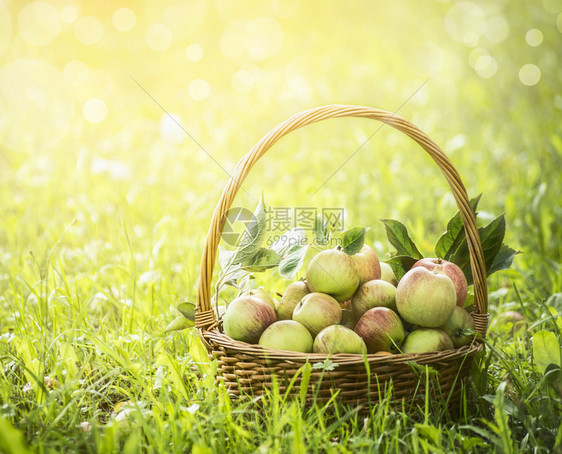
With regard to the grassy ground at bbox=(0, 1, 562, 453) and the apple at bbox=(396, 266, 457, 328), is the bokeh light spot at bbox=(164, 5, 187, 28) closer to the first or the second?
the grassy ground at bbox=(0, 1, 562, 453)

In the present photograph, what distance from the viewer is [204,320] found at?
166 cm

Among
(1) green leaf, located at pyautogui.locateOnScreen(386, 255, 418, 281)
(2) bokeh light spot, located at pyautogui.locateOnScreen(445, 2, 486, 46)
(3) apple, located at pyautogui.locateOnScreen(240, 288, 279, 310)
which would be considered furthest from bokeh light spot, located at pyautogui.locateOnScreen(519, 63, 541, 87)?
(3) apple, located at pyautogui.locateOnScreen(240, 288, 279, 310)

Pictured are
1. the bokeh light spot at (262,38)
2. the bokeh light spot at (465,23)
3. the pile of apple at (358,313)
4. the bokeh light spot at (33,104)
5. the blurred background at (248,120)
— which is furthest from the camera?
A: the bokeh light spot at (262,38)

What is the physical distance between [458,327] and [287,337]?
50 cm

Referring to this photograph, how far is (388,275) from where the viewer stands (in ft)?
6.10

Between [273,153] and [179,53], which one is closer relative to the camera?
[273,153]

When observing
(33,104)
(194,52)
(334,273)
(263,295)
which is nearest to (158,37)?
(194,52)

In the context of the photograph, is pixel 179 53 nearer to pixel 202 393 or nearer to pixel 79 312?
pixel 79 312

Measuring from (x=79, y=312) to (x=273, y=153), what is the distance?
2653 millimetres

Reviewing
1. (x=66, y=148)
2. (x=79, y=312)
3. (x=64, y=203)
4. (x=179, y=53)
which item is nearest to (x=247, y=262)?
(x=79, y=312)

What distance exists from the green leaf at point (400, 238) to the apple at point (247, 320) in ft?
1.68

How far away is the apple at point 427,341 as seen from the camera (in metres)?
1.57

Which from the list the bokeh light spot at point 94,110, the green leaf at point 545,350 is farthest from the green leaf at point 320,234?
the bokeh light spot at point 94,110

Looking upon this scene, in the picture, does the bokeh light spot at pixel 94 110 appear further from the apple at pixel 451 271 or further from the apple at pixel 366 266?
the apple at pixel 451 271
